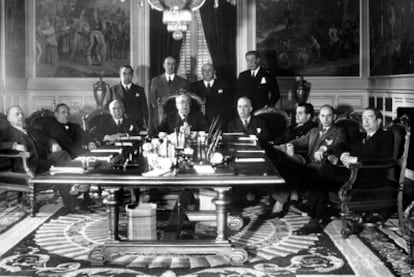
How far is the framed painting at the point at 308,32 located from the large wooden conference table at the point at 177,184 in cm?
739

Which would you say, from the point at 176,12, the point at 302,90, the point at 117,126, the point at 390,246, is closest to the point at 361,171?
the point at 390,246

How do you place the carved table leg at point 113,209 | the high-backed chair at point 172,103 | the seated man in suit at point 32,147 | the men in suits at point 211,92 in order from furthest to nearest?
the men in suits at point 211,92 → the high-backed chair at point 172,103 → the seated man in suit at point 32,147 → the carved table leg at point 113,209

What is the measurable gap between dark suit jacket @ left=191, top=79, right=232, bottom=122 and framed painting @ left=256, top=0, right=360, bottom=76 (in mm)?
2975

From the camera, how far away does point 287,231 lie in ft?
22.6

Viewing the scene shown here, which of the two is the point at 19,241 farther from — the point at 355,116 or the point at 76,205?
the point at 355,116

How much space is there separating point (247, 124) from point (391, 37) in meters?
3.87

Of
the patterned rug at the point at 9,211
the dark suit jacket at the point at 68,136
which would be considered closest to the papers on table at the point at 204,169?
the patterned rug at the point at 9,211

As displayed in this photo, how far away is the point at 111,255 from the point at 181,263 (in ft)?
2.05

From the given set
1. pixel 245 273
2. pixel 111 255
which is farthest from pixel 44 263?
pixel 245 273

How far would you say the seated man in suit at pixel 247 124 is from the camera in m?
8.82

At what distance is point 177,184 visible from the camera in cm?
517

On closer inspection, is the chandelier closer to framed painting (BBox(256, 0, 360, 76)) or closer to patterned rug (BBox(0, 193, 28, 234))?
patterned rug (BBox(0, 193, 28, 234))

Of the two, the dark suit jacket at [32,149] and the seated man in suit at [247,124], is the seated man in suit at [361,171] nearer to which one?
the seated man in suit at [247,124]

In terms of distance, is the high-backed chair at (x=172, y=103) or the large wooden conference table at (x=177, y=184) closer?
the large wooden conference table at (x=177, y=184)
